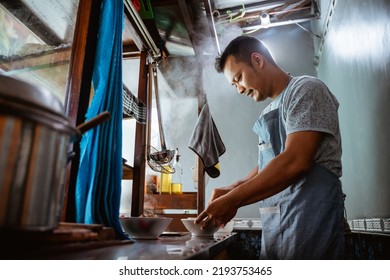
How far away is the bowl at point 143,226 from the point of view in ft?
4.34

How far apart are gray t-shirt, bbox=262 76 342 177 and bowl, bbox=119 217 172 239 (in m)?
0.73

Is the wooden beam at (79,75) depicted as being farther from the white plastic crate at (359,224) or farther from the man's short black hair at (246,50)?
the white plastic crate at (359,224)

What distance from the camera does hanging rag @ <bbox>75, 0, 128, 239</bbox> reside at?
1.15 meters

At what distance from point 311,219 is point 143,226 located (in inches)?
29.3

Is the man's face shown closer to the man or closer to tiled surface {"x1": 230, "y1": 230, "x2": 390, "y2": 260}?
the man

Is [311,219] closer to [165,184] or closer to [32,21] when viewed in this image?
[165,184]

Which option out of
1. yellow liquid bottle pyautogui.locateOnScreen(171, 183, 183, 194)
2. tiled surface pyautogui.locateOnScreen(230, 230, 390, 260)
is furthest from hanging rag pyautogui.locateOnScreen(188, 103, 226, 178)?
tiled surface pyautogui.locateOnScreen(230, 230, 390, 260)

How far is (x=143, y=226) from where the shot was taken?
1328mm

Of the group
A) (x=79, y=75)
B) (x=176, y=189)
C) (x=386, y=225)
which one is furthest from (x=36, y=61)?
(x=386, y=225)

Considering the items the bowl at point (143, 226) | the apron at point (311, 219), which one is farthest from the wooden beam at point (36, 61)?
the apron at point (311, 219)

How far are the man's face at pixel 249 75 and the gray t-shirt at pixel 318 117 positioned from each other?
1.00 feet

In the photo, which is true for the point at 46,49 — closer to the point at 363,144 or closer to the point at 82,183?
the point at 82,183

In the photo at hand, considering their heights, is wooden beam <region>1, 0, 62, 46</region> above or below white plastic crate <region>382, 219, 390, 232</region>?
above
